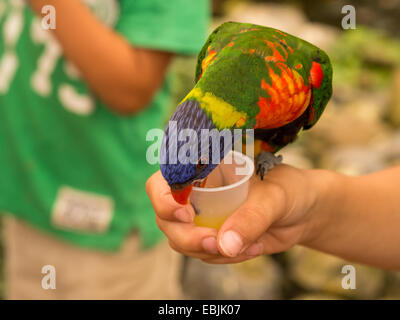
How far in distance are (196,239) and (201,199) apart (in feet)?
0.20

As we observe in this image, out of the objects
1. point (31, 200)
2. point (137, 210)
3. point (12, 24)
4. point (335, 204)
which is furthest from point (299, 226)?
point (12, 24)

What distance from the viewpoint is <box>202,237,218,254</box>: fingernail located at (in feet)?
1.58

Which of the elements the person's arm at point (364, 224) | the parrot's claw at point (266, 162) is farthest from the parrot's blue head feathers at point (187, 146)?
the person's arm at point (364, 224)

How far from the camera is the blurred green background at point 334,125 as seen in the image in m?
1.54

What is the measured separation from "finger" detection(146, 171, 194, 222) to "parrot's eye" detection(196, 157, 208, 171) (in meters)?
0.06

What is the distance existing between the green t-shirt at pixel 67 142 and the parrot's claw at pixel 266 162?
0.37m

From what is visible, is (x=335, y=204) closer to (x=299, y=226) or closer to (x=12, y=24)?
(x=299, y=226)

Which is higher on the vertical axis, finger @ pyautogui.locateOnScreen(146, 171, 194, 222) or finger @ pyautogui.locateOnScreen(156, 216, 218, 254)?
finger @ pyautogui.locateOnScreen(146, 171, 194, 222)

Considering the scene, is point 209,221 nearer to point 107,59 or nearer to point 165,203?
point 165,203

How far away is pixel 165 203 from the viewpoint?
48 cm

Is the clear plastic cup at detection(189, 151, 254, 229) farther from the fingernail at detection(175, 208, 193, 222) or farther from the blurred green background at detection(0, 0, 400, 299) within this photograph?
the blurred green background at detection(0, 0, 400, 299)

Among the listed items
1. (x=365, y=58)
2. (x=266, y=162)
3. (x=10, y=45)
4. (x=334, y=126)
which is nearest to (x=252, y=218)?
(x=266, y=162)

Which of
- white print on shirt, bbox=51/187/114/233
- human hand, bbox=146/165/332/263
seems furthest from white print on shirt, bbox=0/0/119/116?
human hand, bbox=146/165/332/263
